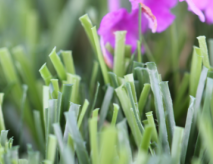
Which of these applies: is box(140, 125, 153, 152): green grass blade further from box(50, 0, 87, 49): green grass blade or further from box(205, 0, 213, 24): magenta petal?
box(50, 0, 87, 49): green grass blade

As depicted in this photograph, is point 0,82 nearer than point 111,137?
No

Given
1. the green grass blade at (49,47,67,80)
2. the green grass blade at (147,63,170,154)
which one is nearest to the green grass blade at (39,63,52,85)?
the green grass blade at (49,47,67,80)

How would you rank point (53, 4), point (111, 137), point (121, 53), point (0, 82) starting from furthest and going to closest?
1. point (53, 4)
2. point (0, 82)
3. point (121, 53)
4. point (111, 137)

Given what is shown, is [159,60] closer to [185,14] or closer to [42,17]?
[185,14]

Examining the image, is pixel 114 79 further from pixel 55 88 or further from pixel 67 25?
pixel 67 25

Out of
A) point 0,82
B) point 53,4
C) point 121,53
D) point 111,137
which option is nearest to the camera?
point 111,137

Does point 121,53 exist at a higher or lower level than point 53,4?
lower

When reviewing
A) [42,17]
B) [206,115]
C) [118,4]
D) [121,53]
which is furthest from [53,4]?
[206,115]
